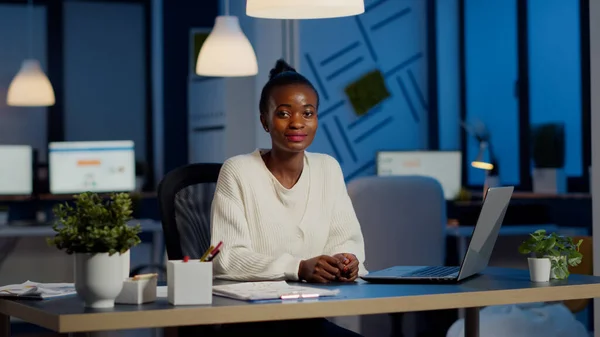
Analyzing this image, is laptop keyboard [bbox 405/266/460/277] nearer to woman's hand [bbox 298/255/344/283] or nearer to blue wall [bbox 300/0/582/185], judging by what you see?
woman's hand [bbox 298/255/344/283]

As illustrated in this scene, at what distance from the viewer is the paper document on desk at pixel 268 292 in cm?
203

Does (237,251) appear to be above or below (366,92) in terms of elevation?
below

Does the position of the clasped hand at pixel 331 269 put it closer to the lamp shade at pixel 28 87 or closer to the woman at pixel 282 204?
the woman at pixel 282 204

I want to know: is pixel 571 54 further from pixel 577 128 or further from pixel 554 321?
pixel 554 321

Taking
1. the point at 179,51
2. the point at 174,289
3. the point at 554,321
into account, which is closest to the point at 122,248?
the point at 174,289

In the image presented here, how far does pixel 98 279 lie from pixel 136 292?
0.28ft

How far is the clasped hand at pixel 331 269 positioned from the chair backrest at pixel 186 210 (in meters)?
0.57

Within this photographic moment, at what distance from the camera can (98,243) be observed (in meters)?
1.99

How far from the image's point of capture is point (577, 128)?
20.0ft

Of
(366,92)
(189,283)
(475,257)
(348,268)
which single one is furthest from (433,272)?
(366,92)

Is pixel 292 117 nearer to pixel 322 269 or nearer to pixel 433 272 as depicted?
pixel 322 269

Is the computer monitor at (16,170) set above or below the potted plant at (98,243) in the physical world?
above

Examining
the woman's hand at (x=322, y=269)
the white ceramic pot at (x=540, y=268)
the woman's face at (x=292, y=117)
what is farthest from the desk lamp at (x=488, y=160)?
the woman's hand at (x=322, y=269)

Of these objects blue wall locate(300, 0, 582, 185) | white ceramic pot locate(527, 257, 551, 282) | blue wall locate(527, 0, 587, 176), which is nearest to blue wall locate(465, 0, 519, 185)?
blue wall locate(300, 0, 582, 185)
